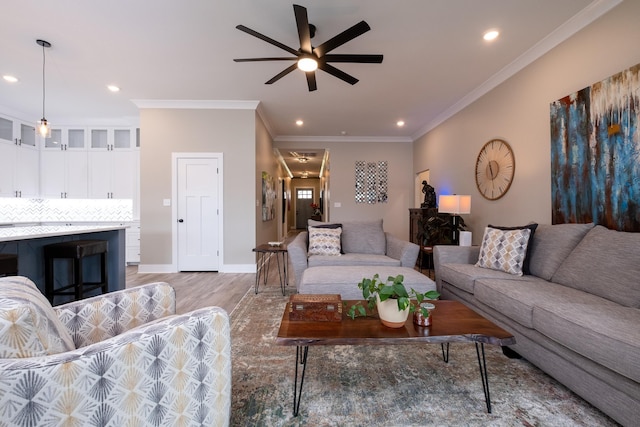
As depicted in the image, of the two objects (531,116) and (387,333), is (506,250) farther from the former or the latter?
(387,333)

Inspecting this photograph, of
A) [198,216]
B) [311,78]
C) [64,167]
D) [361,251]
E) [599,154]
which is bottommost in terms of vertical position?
[361,251]

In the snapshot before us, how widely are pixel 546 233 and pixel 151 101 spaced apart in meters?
5.48

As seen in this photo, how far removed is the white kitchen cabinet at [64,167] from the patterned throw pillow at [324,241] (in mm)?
4695

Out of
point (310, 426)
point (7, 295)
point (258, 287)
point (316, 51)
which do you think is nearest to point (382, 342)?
point (310, 426)

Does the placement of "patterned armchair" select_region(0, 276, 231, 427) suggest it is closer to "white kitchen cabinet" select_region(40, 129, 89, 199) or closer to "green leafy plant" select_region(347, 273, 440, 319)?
"green leafy plant" select_region(347, 273, 440, 319)

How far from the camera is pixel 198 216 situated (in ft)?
15.6

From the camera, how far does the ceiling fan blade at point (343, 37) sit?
2.16m

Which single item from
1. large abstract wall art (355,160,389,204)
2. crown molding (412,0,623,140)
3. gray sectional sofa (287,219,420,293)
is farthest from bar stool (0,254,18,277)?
large abstract wall art (355,160,389,204)

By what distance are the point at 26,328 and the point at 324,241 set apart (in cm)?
304

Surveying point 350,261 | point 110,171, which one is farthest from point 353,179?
point 110,171

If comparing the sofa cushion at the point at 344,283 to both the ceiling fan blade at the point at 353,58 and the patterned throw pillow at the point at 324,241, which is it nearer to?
the patterned throw pillow at the point at 324,241

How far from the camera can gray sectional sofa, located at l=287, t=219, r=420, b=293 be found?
3.28m

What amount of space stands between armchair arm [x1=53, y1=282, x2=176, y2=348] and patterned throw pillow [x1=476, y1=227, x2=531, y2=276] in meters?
2.66

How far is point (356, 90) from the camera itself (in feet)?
13.5
